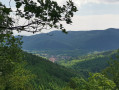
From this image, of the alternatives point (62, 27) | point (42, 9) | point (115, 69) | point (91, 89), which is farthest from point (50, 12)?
point (115, 69)

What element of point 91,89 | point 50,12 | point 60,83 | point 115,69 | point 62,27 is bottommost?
point 60,83

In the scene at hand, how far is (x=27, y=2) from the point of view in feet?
32.0

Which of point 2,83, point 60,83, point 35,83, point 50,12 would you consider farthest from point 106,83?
point 60,83

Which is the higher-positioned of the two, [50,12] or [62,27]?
[50,12]

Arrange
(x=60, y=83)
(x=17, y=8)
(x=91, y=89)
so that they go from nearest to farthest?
(x=17, y=8) → (x=91, y=89) → (x=60, y=83)

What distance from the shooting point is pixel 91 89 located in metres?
17.5

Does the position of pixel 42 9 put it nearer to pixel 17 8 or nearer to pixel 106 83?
pixel 17 8

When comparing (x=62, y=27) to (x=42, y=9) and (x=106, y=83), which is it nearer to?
(x=42, y=9)

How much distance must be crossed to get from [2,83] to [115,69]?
2763 centimetres

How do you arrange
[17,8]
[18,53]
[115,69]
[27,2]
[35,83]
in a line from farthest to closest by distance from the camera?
[35,83], [115,69], [18,53], [17,8], [27,2]

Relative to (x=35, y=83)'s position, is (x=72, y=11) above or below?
above

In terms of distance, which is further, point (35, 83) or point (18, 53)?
point (35, 83)

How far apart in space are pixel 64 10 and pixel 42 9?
131cm

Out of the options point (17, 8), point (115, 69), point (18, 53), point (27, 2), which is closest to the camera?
point (27, 2)
